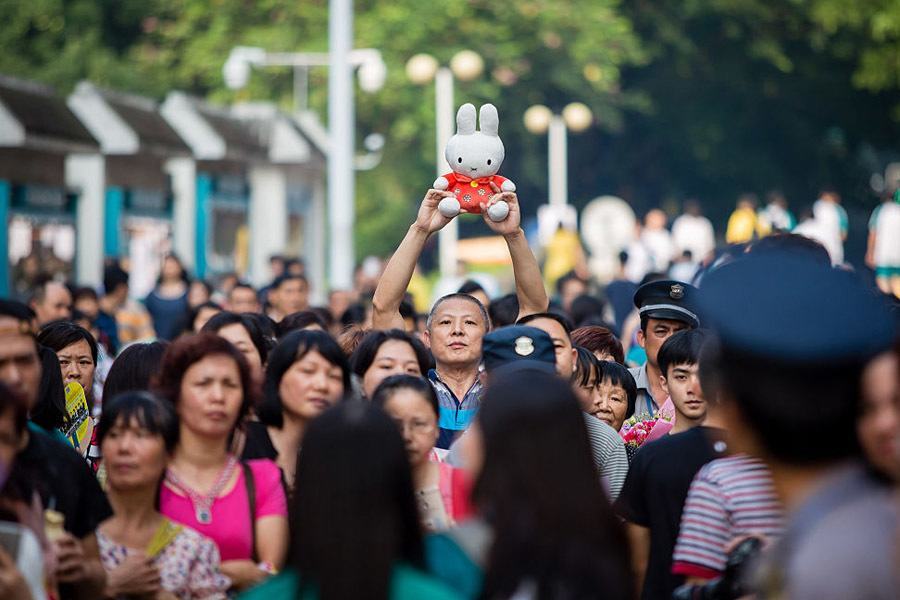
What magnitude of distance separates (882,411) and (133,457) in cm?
265

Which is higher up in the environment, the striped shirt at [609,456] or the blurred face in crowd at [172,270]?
the blurred face in crowd at [172,270]

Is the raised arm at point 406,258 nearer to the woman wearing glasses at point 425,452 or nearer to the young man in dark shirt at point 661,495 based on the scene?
the woman wearing glasses at point 425,452

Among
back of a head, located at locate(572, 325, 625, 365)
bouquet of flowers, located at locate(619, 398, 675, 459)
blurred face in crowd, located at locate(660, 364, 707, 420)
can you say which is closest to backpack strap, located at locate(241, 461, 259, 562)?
blurred face in crowd, located at locate(660, 364, 707, 420)

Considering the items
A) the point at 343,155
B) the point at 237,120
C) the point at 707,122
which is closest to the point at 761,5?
the point at 707,122

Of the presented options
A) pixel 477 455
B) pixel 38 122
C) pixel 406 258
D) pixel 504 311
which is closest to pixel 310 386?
pixel 406 258

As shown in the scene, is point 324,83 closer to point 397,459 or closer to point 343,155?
point 343,155

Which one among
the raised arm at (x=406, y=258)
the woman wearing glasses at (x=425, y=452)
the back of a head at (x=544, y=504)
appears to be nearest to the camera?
the back of a head at (x=544, y=504)

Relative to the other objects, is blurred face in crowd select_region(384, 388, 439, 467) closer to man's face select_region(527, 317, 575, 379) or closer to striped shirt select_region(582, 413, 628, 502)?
striped shirt select_region(582, 413, 628, 502)

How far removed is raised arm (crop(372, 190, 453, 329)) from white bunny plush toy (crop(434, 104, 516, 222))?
67 mm

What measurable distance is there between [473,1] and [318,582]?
114ft

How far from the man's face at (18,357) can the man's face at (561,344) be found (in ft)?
8.84

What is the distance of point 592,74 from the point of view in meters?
38.2

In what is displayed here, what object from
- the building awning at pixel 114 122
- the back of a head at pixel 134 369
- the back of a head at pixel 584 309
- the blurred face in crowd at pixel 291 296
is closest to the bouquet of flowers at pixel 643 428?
the back of a head at pixel 134 369

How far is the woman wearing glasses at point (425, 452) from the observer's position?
5.39 m
